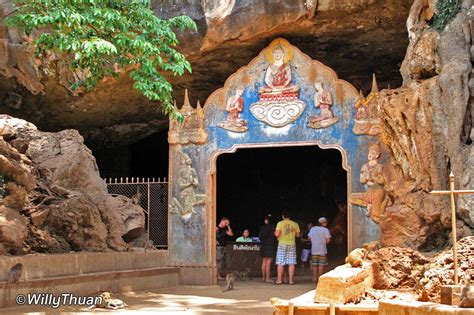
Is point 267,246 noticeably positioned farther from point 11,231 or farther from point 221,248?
point 11,231

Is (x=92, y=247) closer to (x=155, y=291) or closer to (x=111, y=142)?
(x=155, y=291)

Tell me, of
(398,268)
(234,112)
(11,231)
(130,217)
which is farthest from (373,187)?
(11,231)

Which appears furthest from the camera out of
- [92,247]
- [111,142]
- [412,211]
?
[111,142]

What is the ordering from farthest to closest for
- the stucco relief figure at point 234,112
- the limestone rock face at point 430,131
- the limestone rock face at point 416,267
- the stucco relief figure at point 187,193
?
the stucco relief figure at point 187,193, the stucco relief figure at point 234,112, the limestone rock face at point 430,131, the limestone rock face at point 416,267

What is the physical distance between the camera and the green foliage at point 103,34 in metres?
8.60

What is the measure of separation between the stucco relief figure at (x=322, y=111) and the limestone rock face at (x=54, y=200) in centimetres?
440

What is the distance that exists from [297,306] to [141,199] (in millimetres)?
10158

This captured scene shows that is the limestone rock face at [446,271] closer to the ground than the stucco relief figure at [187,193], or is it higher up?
closer to the ground

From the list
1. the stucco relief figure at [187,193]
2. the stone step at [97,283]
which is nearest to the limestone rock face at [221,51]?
the stucco relief figure at [187,193]

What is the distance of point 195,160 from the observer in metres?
14.9

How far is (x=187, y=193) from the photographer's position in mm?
14820

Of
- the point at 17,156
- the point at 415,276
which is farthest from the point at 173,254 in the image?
the point at 415,276

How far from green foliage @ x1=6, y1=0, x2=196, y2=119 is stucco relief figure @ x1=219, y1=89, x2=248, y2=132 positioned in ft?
14.7

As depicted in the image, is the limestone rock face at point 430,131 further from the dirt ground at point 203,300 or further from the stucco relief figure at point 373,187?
the dirt ground at point 203,300
